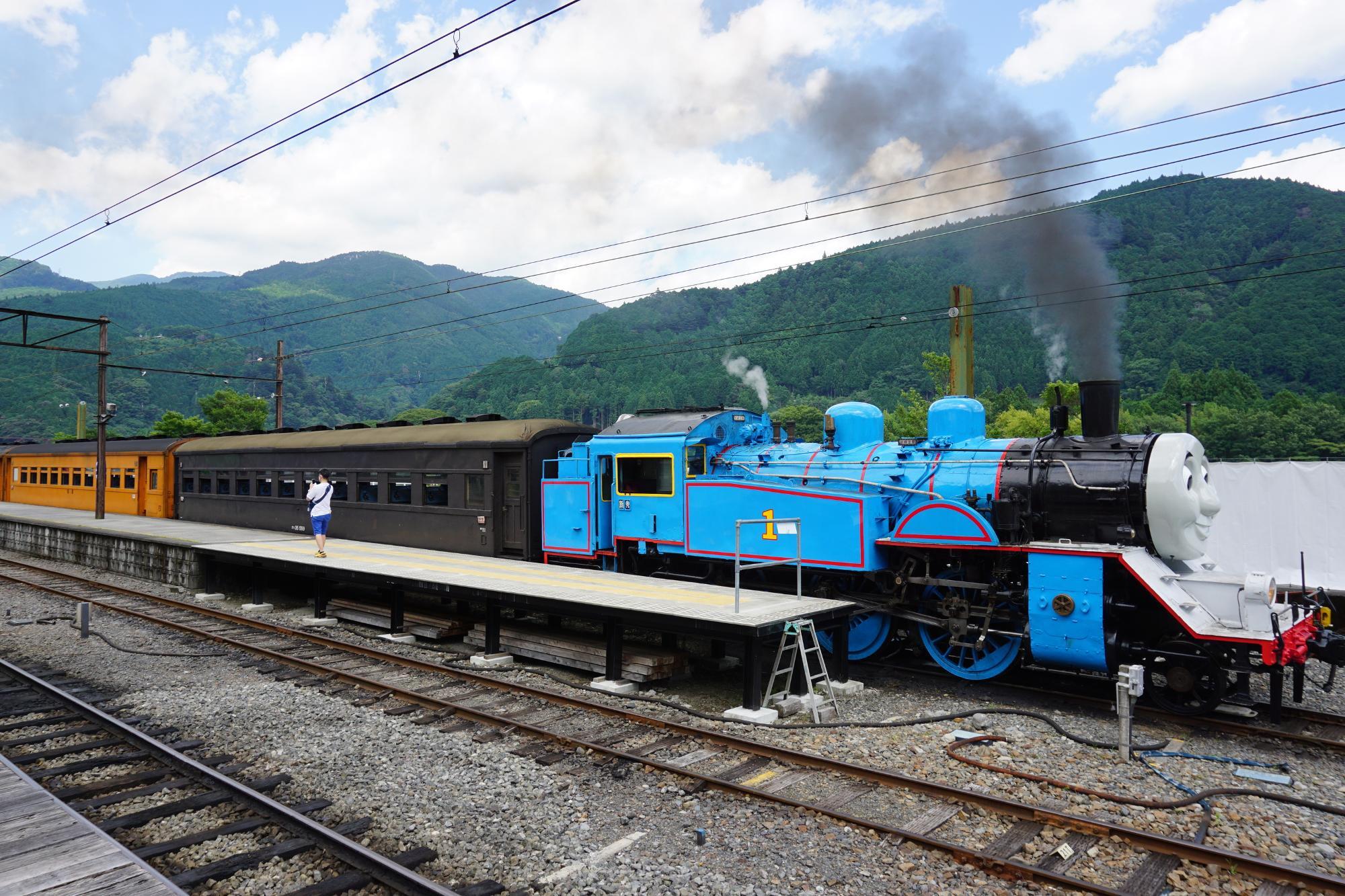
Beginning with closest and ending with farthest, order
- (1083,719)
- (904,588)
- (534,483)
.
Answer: (1083,719) → (904,588) → (534,483)

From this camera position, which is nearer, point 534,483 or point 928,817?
point 928,817

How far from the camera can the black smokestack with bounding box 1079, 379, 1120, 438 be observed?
8.88 meters

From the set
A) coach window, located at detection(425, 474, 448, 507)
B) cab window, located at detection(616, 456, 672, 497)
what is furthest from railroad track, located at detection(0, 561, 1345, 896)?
coach window, located at detection(425, 474, 448, 507)

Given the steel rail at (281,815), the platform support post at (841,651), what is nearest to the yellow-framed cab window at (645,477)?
the platform support post at (841,651)

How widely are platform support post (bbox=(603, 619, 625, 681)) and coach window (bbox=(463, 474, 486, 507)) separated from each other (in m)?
5.18

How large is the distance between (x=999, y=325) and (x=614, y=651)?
7890 cm

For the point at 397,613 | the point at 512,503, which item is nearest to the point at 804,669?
the point at 397,613

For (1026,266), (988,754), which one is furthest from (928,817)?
(1026,266)

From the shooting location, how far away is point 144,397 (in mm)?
102062

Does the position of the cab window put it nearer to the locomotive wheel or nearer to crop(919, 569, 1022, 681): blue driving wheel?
crop(919, 569, 1022, 681): blue driving wheel

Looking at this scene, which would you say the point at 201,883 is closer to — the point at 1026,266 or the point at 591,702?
the point at 591,702

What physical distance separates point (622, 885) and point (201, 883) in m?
2.40

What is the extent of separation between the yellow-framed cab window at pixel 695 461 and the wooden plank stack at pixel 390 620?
3954mm

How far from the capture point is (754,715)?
24.7 ft
